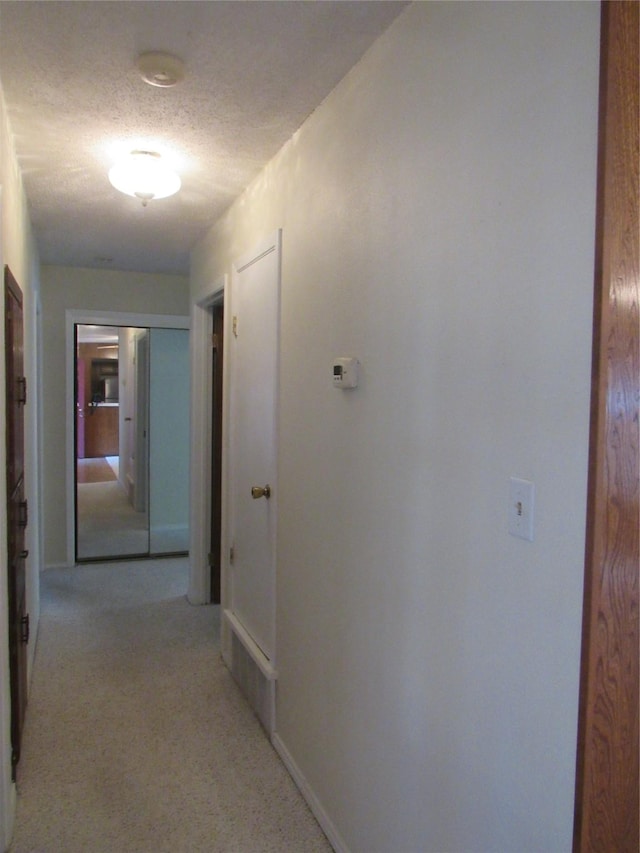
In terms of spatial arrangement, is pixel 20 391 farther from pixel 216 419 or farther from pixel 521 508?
pixel 521 508

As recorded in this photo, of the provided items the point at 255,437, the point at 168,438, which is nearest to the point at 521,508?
the point at 255,437

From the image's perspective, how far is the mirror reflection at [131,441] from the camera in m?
5.25

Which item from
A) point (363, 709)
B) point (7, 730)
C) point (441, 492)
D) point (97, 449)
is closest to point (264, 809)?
point (363, 709)

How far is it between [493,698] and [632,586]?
42 centimetres

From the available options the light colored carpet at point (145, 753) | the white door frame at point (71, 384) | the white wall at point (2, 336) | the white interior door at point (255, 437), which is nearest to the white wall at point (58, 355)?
the white door frame at point (71, 384)

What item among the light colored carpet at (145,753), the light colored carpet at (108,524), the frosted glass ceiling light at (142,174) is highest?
the frosted glass ceiling light at (142,174)

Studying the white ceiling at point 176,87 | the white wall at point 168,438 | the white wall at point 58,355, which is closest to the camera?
the white ceiling at point 176,87

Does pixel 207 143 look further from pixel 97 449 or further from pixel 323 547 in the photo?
pixel 97 449

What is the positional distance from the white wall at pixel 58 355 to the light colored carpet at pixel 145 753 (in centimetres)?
121

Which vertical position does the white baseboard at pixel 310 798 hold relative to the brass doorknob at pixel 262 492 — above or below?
below

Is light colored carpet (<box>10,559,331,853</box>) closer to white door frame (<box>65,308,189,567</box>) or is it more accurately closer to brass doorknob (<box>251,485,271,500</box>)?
brass doorknob (<box>251,485,271,500</box>)

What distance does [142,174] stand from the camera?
7.97ft

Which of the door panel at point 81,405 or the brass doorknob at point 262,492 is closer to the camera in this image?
the brass doorknob at point 262,492

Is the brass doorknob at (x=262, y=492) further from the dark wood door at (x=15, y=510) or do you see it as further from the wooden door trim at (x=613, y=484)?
the wooden door trim at (x=613, y=484)
